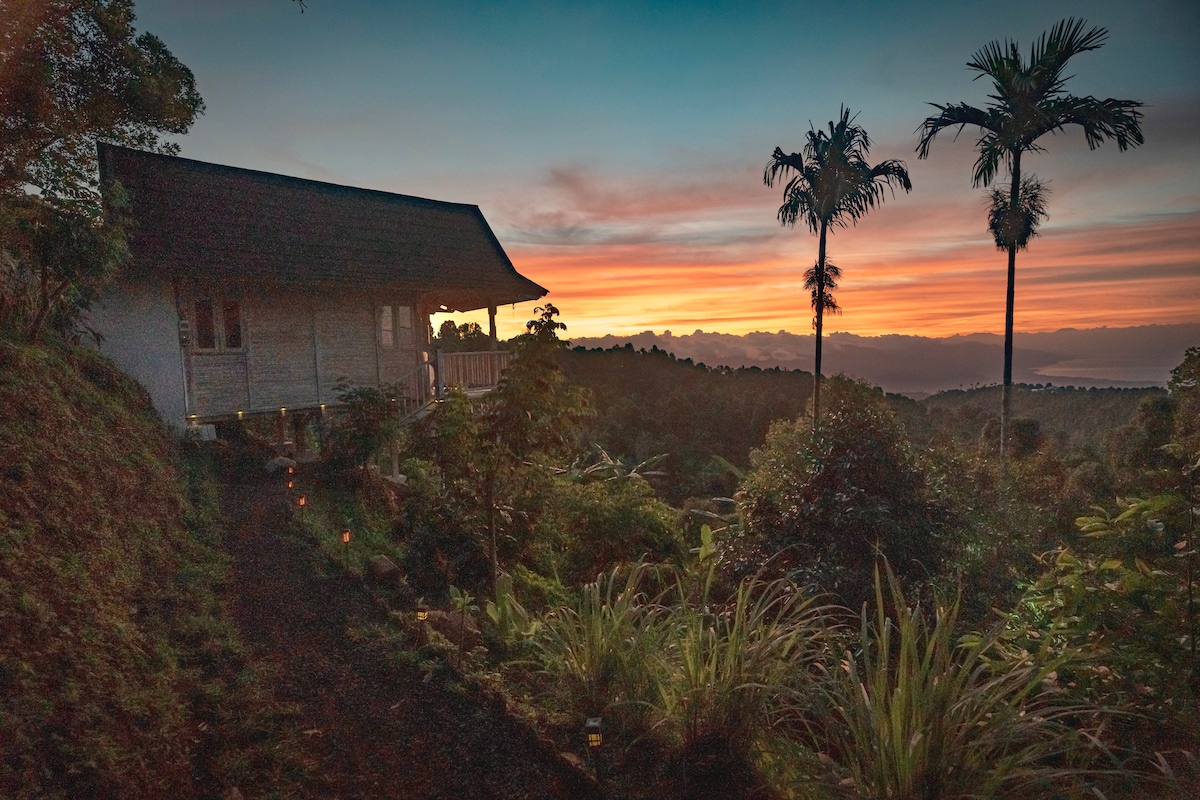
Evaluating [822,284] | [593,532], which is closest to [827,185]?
[822,284]

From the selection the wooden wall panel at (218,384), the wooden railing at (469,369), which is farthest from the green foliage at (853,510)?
the wooden wall panel at (218,384)

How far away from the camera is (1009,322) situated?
17734mm

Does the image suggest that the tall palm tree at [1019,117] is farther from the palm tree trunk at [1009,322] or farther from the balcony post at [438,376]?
the balcony post at [438,376]

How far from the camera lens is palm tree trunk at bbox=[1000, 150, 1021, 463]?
57.1 ft

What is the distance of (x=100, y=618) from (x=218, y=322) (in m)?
9.51

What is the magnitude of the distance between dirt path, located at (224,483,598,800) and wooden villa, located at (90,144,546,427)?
7097 millimetres

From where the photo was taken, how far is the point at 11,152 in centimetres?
948

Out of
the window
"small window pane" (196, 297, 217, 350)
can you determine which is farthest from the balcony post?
"small window pane" (196, 297, 217, 350)

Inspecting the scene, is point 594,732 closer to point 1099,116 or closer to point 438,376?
point 438,376

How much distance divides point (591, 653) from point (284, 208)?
1418cm

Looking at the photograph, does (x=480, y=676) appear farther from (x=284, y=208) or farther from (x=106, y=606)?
(x=284, y=208)

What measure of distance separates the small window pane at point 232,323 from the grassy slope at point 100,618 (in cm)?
407

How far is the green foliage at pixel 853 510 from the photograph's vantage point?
667 cm

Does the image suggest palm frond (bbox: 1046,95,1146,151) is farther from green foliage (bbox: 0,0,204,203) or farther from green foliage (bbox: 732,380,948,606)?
green foliage (bbox: 0,0,204,203)
